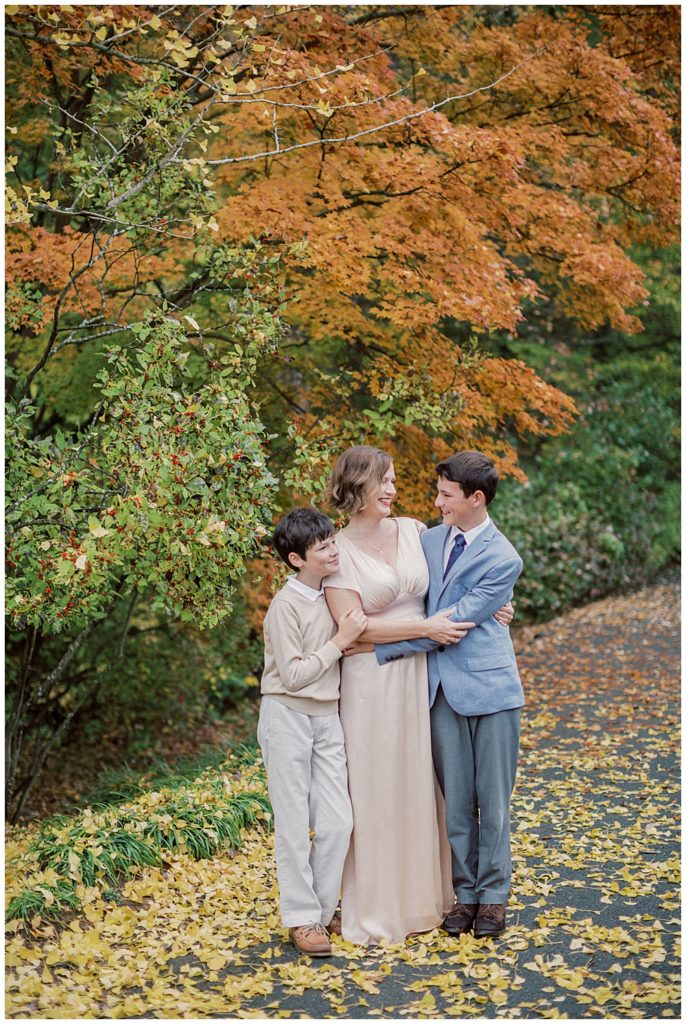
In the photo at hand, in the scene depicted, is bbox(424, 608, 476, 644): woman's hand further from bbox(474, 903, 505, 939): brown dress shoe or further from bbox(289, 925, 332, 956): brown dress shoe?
bbox(289, 925, 332, 956): brown dress shoe

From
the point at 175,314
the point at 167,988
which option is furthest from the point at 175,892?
the point at 175,314

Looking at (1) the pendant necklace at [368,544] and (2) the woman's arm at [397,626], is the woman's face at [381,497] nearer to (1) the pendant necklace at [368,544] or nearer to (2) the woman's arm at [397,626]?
(1) the pendant necklace at [368,544]

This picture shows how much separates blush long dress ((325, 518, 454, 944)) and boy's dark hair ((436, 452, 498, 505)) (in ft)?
1.23

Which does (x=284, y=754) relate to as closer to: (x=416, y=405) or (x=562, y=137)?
(x=416, y=405)

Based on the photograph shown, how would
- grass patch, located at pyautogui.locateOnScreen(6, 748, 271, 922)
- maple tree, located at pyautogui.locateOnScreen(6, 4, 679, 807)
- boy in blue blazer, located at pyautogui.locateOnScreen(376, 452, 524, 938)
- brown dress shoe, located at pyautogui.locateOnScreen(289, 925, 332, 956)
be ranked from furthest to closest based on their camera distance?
maple tree, located at pyautogui.locateOnScreen(6, 4, 679, 807) < grass patch, located at pyautogui.locateOnScreen(6, 748, 271, 922) < boy in blue blazer, located at pyautogui.locateOnScreen(376, 452, 524, 938) < brown dress shoe, located at pyautogui.locateOnScreen(289, 925, 332, 956)

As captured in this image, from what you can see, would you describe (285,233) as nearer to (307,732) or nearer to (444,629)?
(444,629)

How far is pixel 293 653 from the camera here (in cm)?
376

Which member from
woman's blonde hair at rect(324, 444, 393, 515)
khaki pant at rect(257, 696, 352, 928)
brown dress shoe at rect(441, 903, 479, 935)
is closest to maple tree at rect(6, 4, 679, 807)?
woman's blonde hair at rect(324, 444, 393, 515)

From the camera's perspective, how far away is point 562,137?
718 cm

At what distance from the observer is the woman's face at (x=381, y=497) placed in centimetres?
383

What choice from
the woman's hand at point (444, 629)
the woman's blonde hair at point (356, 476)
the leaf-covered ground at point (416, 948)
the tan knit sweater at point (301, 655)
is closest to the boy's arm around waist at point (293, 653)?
the tan knit sweater at point (301, 655)

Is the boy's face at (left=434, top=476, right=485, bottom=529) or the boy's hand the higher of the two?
the boy's face at (left=434, top=476, right=485, bottom=529)

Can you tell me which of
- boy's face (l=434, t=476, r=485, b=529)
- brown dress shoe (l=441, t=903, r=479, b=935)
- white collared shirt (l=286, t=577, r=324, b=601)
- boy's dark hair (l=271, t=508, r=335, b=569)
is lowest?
brown dress shoe (l=441, t=903, r=479, b=935)

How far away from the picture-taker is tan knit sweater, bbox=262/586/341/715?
12.3 feet
